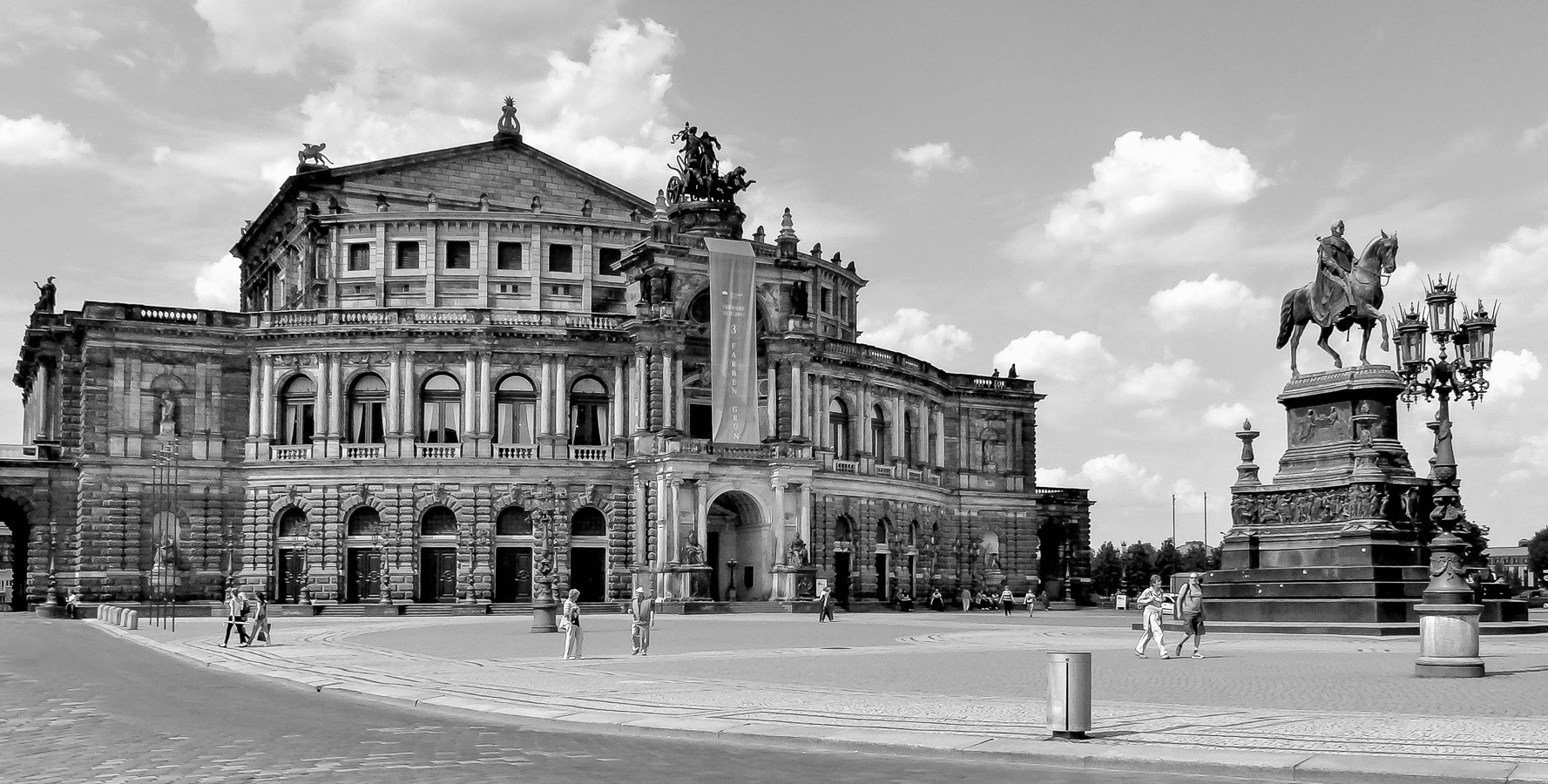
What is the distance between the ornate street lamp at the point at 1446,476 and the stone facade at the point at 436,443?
121ft

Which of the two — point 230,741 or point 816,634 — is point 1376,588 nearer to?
point 816,634

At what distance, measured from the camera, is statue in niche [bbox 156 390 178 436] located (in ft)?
250

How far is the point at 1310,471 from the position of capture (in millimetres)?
40938

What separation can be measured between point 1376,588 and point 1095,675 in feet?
44.5

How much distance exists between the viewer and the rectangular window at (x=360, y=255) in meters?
85.3

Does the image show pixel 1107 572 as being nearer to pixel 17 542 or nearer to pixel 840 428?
pixel 840 428

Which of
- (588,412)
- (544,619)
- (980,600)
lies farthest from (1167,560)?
(544,619)

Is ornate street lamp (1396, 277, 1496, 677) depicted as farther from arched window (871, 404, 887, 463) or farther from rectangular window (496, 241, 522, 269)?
rectangular window (496, 241, 522, 269)

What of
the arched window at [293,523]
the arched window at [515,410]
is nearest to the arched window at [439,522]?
the arched window at [515,410]

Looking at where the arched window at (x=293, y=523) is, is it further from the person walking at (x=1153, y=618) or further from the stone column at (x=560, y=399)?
the person walking at (x=1153, y=618)

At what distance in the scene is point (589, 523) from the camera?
260 feet

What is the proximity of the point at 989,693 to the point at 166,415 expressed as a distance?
61.4 metres

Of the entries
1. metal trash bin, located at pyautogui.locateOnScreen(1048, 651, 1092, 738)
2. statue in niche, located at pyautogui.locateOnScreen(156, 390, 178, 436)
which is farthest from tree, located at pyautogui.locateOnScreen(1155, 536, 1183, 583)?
metal trash bin, located at pyautogui.locateOnScreen(1048, 651, 1092, 738)

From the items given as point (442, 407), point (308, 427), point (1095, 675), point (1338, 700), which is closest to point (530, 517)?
point (442, 407)
